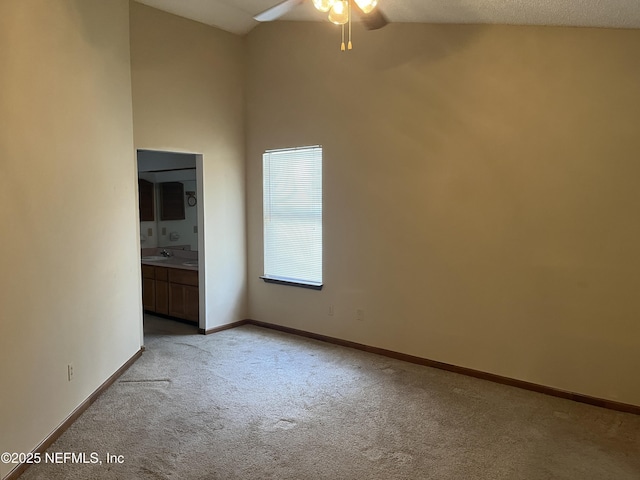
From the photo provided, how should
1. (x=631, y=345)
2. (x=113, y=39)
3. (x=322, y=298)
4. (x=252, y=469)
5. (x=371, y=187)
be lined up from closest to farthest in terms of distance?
(x=252, y=469), (x=631, y=345), (x=113, y=39), (x=371, y=187), (x=322, y=298)

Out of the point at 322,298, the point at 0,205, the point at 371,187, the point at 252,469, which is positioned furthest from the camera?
the point at 322,298

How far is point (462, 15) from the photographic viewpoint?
138 inches

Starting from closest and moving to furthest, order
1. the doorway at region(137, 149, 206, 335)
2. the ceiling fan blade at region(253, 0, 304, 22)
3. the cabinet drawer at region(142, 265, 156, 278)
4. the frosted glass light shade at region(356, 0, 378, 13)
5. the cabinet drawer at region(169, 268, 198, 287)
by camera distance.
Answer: the frosted glass light shade at region(356, 0, 378, 13), the ceiling fan blade at region(253, 0, 304, 22), the cabinet drawer at region(169, 268, 198, 287), the doorway at region(137, 149, 206, 335), the cabinet drawer at region(142, 265, 156, 278)

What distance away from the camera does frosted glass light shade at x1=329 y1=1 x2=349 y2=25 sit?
2.41 m

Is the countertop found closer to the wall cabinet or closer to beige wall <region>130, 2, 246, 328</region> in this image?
the wall cabinet

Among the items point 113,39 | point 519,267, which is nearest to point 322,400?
point 519,267

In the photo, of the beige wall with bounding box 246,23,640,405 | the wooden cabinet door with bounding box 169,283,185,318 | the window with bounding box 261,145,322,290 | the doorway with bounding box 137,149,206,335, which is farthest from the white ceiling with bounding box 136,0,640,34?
the wooden cabinet door with bounding box 169,283,185,318

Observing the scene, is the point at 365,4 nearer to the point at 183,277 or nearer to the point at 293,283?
the point at 293,283

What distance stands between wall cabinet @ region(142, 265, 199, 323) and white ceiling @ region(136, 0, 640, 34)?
2.83 m

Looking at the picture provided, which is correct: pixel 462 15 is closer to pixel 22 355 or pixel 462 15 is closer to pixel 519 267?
Answer: pixel 519 267

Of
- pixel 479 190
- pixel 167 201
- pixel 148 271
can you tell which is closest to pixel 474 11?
pixel 479 190

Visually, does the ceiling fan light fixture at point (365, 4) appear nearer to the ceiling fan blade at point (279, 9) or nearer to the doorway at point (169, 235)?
the ceiling fan blade at point (279, 9)

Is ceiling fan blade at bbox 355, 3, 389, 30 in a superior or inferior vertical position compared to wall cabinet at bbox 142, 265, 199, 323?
superior

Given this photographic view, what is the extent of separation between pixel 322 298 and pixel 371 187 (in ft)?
4.35
